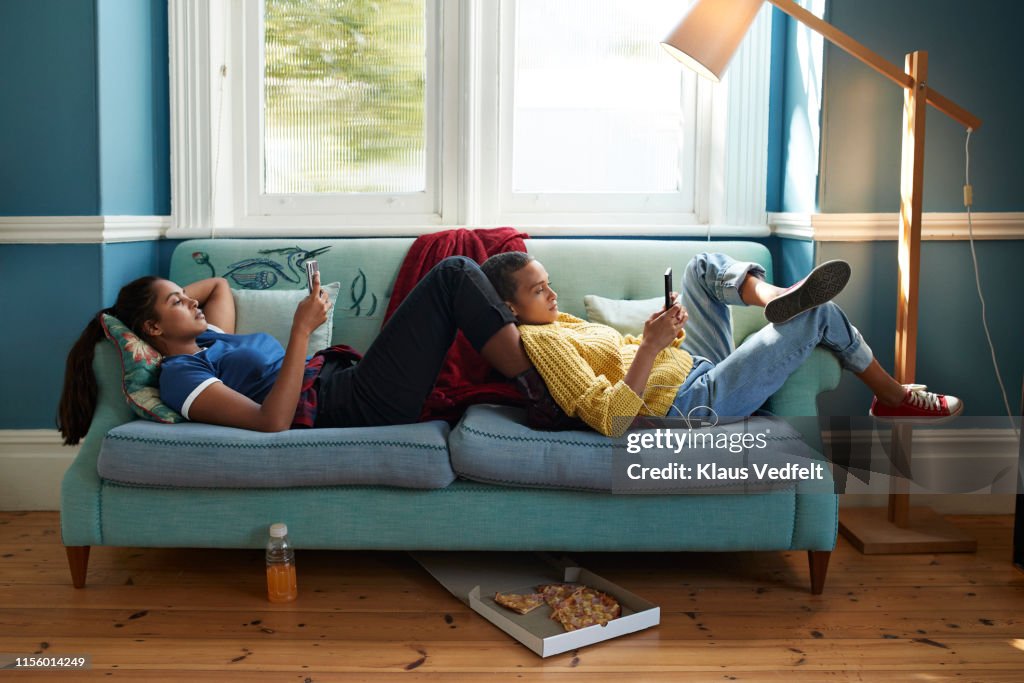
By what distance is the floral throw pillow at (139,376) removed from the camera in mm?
2322

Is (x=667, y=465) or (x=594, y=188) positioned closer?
(x=667, y=465)

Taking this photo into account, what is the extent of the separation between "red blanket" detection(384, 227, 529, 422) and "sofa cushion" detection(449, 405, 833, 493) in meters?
0.27

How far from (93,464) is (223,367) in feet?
1.26

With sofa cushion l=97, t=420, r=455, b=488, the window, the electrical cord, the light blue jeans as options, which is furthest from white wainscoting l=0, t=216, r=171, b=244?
the electrical cord

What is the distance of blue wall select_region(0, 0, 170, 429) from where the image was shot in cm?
288

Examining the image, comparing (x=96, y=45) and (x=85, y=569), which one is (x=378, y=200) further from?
(x=85, y=569)

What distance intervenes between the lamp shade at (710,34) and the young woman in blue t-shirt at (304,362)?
79 centimetres

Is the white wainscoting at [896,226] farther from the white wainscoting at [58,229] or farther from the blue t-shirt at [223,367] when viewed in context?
the white wainscoting at [58,229]

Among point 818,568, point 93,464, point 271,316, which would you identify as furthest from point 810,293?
point 93,464

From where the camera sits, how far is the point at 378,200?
3.38 m

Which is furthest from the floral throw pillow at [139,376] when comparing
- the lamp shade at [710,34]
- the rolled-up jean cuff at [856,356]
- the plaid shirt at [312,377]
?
the rolled-up jean cuff at [856,356]

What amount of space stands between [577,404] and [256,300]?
3.61 ft

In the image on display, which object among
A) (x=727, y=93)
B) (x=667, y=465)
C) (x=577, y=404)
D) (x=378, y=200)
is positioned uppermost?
(x=727, y=93)

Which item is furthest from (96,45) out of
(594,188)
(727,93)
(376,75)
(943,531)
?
(943,531)
